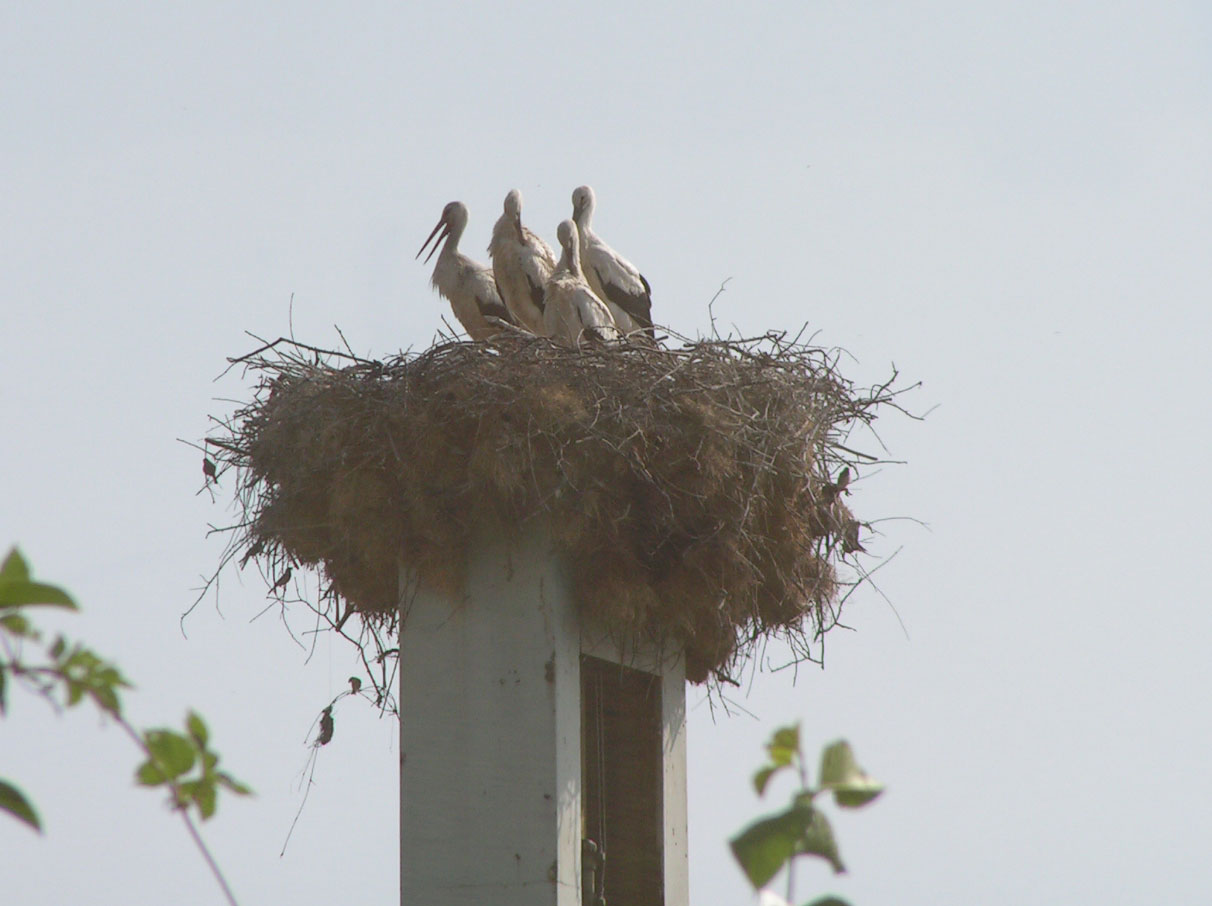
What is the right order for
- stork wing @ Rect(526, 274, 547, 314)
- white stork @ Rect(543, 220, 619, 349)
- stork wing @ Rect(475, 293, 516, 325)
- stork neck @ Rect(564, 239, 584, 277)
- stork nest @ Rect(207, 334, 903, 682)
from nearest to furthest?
stork nest @ Rect(207, 334, 903, 682) < white stork @ Rect(543, 220, 619, 349) < stork neck @ Rect(564, 239, 584, 277) < stork wing @ Rect(526, 274, 547, 314) < stork wing @ Rect(475, 293, 516, 325)

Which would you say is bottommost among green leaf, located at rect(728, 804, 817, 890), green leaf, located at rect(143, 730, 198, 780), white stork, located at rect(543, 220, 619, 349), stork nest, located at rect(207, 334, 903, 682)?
green leaf, located at rect(728, 804, 817, 890)

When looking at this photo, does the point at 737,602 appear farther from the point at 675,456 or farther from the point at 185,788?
the point at 185,788

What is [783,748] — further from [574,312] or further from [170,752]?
[574,312]

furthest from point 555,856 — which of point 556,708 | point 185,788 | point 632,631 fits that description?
point 185,788

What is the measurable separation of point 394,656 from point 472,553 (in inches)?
26.6

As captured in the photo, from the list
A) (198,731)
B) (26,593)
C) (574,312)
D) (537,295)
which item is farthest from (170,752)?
(537,295)

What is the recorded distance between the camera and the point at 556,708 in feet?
21.3

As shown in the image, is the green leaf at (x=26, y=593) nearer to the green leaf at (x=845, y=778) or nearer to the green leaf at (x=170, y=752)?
the green leaf at (x=170, y=752)

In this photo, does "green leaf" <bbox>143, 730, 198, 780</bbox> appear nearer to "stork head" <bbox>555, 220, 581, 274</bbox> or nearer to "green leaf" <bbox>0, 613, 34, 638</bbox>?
"green leaf" <bbox>0, 613, 34, 638</bbox>

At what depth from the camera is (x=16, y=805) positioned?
1.02 m

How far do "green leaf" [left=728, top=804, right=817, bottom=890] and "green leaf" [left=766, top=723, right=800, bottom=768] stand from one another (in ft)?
0.15

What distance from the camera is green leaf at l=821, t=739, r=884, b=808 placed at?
1039 millimetres

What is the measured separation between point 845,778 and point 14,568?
0.49 m

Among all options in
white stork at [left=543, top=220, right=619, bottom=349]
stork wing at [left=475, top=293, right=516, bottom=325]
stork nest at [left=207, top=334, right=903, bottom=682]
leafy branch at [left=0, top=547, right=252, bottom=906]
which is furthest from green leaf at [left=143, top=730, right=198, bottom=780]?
stork wing at [left=475, top=293, right=516, bottom=325]
